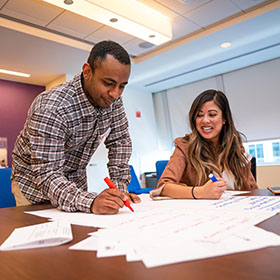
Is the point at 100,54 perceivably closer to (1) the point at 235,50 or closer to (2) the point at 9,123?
(1) the point at 235,50

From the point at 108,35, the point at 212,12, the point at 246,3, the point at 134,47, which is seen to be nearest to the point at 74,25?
the point at 108,35

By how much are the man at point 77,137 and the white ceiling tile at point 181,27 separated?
2577 millimetres

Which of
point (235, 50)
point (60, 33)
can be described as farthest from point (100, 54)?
point (235, 50)

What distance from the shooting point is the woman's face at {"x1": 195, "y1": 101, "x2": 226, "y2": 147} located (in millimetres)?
1700

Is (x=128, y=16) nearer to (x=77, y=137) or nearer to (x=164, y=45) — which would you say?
(x=164, y=45)

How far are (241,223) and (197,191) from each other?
52 cm

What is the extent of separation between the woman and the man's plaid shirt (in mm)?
315

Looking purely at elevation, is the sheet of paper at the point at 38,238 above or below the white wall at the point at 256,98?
below

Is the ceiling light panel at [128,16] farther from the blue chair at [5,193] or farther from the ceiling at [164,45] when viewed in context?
the blue chair at [5,193]

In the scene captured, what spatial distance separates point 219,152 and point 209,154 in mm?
73

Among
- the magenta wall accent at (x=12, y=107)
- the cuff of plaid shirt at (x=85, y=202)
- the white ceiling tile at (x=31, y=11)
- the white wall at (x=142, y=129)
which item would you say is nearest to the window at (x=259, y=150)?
the white wall at (x=142, y=129)

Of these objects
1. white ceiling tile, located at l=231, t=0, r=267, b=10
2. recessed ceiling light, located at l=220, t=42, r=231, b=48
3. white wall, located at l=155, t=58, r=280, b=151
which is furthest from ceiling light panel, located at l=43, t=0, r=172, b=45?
white wall, located at l=155, t=58, r=280, b=151

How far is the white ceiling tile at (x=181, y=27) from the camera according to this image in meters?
3.49

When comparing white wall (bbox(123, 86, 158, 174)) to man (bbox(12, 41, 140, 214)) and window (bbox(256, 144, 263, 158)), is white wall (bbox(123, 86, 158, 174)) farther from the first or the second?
man (bbox(12, 41, 140, 214))
